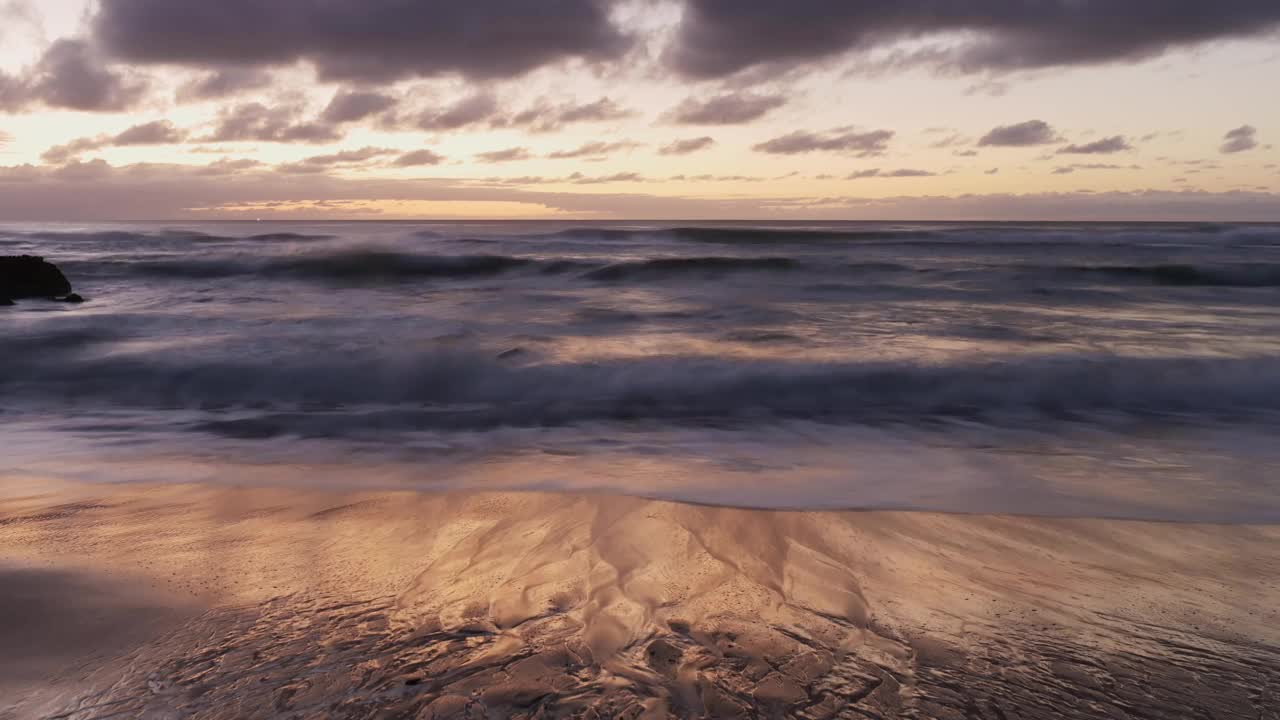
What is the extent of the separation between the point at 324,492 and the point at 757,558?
7.31ft

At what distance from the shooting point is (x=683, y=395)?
6859mm

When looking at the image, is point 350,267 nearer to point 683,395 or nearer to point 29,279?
point 29,279

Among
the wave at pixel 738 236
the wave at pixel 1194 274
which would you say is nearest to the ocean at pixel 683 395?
the wave at pixel 1194 274

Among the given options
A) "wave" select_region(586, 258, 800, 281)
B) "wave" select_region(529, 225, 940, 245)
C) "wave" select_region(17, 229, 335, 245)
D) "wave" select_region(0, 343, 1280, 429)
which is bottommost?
"wave" select_region(0, 343, 1280, 429)

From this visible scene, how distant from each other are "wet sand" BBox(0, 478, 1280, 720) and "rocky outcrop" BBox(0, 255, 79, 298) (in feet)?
38.8

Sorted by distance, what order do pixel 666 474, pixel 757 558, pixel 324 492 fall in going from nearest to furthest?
pixel 757 558 → pixel 324 492 → pixel 666 474

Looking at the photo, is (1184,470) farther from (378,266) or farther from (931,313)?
(378,266)

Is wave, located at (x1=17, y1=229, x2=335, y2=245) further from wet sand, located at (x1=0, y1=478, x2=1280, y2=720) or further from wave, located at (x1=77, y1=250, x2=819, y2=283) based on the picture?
wet sand, located at (x1=0, y1=478, x2=1280, y2=720)

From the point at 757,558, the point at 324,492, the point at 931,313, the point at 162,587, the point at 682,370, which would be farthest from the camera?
the point at 931,313

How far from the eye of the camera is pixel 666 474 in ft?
13.8

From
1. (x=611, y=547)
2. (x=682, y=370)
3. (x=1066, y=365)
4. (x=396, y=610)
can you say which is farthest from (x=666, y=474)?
(x=1066, y=365)

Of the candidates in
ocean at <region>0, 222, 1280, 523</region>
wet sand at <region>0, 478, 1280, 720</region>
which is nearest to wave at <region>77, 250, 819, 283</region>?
ocean at <region>0, 222, 1280, 523</region>

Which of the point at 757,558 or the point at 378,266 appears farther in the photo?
the point at 378,266

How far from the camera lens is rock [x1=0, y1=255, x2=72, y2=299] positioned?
41.2 ft
